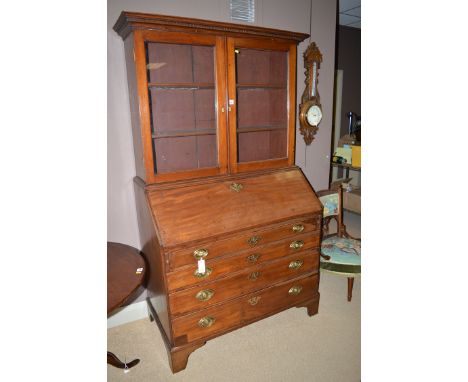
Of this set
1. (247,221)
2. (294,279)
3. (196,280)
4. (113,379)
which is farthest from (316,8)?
(113,379)

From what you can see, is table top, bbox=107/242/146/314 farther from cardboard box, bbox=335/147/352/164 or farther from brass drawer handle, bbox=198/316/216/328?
cardboard box, bbox=335/147/352/164

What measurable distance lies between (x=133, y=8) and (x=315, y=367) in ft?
9.62

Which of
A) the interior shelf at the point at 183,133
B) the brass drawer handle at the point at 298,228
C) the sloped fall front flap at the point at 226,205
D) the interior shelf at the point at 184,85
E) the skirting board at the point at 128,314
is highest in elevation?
the interior shelf at the point at 184,85

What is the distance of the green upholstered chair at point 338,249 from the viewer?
8.63ft

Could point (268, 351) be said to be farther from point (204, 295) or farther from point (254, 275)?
point (204, 295)

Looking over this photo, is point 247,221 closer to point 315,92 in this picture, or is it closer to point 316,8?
point 315,92

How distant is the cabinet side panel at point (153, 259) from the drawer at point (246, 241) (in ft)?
0.40

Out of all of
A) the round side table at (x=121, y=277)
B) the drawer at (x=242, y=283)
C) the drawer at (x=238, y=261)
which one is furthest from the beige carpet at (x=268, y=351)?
the drawer at (x=238, y=261)

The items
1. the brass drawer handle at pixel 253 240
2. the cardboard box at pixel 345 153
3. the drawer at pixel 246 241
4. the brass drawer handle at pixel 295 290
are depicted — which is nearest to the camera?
the drawer at pixel 246 241

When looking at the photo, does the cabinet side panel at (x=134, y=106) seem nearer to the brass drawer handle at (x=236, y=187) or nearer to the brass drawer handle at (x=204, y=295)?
the brass drawer handle at (x=236, y=187)

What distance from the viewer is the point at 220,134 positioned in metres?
2.15

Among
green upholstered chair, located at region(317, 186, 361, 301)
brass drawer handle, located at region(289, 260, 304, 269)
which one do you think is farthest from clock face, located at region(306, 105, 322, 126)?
brass drawer handle, located at region(289, 260, 304, 269)

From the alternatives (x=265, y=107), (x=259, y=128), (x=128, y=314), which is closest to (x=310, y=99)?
(x=265, y=107)
